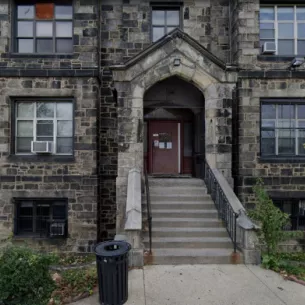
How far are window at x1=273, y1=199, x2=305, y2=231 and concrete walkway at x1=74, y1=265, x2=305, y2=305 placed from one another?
4.38m

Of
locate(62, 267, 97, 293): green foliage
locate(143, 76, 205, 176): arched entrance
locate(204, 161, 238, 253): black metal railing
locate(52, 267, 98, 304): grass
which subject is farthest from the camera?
locate(143, 76, 205, 176): arched entrance

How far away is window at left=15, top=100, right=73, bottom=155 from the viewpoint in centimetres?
1020

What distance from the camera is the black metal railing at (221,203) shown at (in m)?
7.19

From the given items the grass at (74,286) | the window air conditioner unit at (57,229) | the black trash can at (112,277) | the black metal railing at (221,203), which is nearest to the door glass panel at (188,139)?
the black metal railing at (221,203)

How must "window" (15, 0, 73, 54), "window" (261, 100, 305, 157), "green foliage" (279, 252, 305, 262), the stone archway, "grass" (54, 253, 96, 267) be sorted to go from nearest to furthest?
"green foliage" (279, 252, 305, 262) → the stone archway → "grass" (54, 253, 96, 267) → "window" (261, 100, 305, 157) → "window" (15, 0, 73, 54)

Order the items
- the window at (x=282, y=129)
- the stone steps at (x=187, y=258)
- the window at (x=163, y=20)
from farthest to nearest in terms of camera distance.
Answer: the window at (x=163, y=20) < the window at (x=282, y=129) < the stone steps at (x=187, y=258)

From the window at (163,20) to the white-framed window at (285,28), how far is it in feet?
10.1

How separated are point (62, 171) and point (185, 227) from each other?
15.5 feet

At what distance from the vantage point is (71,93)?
32.9 ft

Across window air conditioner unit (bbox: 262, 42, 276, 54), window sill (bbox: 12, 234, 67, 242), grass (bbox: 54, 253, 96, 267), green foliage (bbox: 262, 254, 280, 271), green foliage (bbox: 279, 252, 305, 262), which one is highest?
window air conditioner unit (bbox: 262, 42, 276, 54)

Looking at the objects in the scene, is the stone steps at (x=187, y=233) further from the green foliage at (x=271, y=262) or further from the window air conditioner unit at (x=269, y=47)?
the window air conditioner unit at (x=269, y=47)

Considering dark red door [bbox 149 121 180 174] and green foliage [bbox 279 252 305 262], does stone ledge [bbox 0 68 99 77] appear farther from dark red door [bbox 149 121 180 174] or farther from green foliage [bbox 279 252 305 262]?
green foliage [bbox 279 252 305 262]

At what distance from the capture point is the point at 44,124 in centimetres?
1023


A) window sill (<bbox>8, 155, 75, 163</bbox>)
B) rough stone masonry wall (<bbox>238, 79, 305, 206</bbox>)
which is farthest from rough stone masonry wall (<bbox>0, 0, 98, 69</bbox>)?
rough stone masonry wall (<bbox>238, 79, 305, 206</bbox>)
